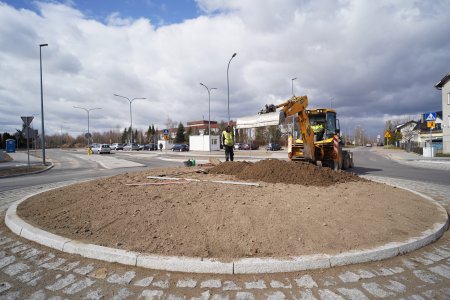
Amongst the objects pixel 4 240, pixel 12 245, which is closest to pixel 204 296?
pixel 12 245

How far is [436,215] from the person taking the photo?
4.90 metres

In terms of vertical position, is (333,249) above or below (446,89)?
below

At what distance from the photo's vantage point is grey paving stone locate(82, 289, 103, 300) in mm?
2611

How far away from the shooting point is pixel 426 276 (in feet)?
9.82

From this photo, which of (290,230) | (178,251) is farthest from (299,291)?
(178,251)

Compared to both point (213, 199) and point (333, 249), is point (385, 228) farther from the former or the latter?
point (213, 199)

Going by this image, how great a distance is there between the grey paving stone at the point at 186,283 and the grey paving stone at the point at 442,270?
280cm

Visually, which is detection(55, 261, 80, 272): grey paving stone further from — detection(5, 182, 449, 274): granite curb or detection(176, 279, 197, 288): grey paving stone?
detection(176, 279, 197, 288): grey paving stone

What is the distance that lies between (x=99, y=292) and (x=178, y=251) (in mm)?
944

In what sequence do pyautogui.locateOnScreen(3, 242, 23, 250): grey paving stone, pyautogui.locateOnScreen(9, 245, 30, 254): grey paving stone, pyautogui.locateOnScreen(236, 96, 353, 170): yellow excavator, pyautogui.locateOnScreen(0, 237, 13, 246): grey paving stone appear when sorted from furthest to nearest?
pyautogui.locateOnScreen(236, 96, 353, 170): yellow excavator < pyautogui.locateOnScreen(0, 237, 13, 246): grey paving stone < pyautogui.locateOnScreen(3, 242, 23, 250): grey paving stone < pyautogui.locateOnScreen(9, 245, 30, 254): grey paving stone

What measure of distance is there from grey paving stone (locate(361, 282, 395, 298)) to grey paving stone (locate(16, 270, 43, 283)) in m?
3.66

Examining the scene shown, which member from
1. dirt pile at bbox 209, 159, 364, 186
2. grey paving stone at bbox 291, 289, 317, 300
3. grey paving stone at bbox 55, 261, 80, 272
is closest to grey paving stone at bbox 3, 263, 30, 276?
grey paving stone at bbox 55, 261, 80, 272

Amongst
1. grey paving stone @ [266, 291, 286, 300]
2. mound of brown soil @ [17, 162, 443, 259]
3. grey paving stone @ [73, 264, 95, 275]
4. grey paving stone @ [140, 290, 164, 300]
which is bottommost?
grey paving stone @ [266, 291, 286, 300]

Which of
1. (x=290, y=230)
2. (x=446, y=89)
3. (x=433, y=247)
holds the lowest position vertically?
(x=433, y=247)
